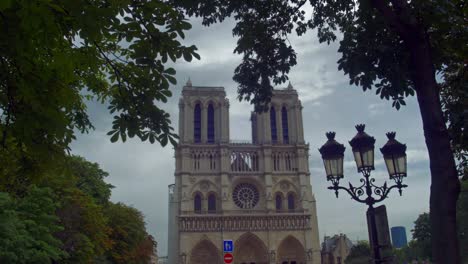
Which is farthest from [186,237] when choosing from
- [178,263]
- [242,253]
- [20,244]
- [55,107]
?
[55,107]

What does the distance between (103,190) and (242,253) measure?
19.1 meters

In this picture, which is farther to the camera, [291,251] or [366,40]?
[291,251]

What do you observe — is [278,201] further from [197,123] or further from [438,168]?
[438,168]

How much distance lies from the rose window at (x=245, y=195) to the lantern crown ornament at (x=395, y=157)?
1530 inches

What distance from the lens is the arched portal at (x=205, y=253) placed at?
42875 mm

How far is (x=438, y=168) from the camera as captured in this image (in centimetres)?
530

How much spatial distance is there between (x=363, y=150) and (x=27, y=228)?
40.2ft

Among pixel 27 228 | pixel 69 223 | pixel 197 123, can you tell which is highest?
pixel 197 123

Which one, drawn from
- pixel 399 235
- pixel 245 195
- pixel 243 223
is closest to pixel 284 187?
pixel 245 195

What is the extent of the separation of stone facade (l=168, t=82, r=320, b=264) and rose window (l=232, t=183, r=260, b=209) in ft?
0.33

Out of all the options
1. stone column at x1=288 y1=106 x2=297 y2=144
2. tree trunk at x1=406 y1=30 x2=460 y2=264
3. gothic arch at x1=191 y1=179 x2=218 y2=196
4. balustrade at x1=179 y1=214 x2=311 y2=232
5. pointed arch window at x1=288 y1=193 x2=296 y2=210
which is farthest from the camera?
stone column at x1=288 y1=106 x2=297 y2=144

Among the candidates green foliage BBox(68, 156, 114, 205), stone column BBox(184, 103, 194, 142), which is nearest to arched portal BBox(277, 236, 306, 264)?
stone column BBox(184, 103, 194, 142)

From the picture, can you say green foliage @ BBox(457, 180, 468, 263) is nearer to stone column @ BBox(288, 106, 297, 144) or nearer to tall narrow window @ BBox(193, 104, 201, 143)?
stone column @ BBox(288, 106, 297, 144)

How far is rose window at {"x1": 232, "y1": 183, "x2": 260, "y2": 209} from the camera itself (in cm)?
4562
